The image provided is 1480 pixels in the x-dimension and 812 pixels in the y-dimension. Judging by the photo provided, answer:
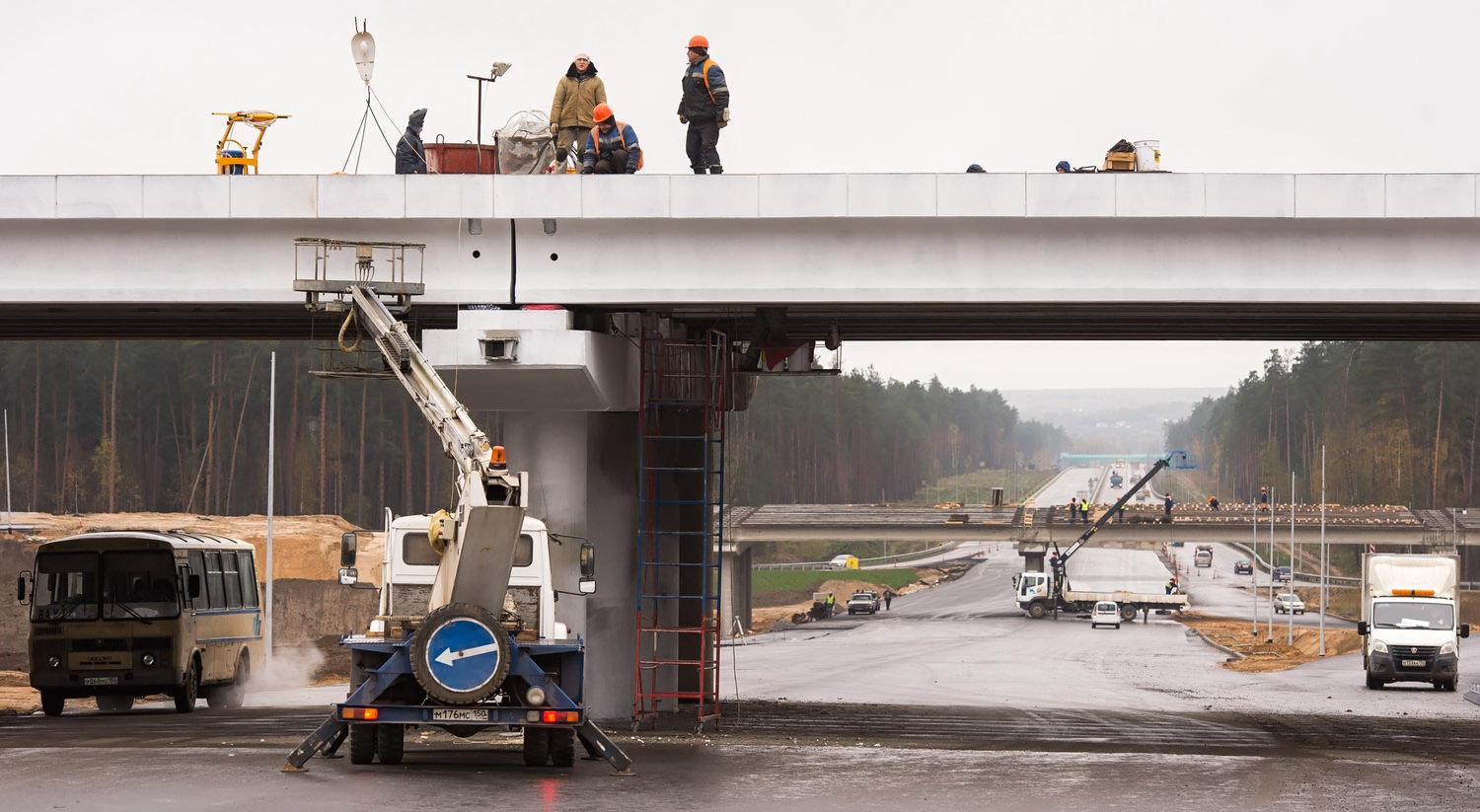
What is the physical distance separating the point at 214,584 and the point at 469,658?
14622mm

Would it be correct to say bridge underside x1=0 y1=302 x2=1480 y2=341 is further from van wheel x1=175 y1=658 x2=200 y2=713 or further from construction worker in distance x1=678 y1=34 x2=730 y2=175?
van wheel x1=175 y1=658 x2=200 y2=713

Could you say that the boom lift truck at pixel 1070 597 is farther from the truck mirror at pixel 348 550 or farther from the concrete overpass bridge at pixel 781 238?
the truck mirror at pixel 348 550

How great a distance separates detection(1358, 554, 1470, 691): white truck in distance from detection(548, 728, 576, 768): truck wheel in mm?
27905

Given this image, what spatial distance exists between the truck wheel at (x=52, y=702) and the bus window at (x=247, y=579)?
4.24 meters

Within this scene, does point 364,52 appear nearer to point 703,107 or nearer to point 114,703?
point 703,107

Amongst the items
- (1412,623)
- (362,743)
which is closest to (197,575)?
(362,743)

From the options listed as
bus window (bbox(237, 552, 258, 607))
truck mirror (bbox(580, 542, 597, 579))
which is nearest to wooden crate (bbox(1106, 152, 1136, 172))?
truck mirror (bbox(580, 542, 597, 579))

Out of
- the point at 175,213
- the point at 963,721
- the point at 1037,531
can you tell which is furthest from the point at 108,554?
the point at 1037,531

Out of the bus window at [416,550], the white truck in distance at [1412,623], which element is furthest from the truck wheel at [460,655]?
the white truck in distance at [1412,623]

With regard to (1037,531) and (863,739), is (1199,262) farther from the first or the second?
(1037,531)

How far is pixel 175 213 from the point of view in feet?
74.0

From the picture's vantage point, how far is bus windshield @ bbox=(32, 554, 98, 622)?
2703cm

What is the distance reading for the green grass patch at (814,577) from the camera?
12424cm

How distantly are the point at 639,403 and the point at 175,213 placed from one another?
21.8ft
